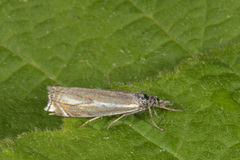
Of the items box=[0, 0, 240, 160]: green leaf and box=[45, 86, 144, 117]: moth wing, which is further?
box=[45, 86, 144, 117]: moth wing

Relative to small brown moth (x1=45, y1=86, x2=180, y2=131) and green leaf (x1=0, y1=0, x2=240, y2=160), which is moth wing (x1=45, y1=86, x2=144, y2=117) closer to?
small brown moth (x1=45, y1=86, x2=180, y2=131)

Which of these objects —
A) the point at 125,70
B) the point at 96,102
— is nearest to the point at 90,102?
the point at 96,102

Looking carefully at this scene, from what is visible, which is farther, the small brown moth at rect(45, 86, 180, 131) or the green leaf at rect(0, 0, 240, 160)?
the small brown moth at rect(45, 86, 180, 131)

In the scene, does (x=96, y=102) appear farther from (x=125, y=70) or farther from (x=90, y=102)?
(x=125, y=70)

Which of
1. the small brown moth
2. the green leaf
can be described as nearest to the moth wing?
the small brown moth

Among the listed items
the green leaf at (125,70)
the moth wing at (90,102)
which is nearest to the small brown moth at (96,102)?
the moth wing at (90,102)
